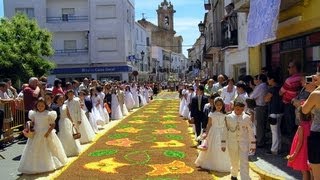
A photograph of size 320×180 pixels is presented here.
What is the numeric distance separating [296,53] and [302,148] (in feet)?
22.8

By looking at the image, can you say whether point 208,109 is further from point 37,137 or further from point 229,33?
point 229,33

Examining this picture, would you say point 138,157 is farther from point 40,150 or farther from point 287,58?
point 287,58

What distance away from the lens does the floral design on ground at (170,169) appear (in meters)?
10.3

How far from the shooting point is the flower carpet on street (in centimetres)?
1016

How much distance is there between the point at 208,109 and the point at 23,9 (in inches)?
1594

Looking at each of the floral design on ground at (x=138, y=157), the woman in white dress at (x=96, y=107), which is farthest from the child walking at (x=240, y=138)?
the woman in white dress at (x=96, y=107)

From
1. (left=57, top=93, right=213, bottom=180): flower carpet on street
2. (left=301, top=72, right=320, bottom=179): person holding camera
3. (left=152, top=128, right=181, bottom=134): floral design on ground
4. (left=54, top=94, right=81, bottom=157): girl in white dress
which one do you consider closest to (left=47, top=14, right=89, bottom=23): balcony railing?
(left=57, top=93, right=213, bottom=180): flower carpet on street

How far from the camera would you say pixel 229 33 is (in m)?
25.2

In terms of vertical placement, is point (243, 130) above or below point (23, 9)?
below

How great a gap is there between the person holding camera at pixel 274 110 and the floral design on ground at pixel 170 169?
89.2 inches

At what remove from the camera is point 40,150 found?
35.1ft

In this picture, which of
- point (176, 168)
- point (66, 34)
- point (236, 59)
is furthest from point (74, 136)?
point (66, 34)

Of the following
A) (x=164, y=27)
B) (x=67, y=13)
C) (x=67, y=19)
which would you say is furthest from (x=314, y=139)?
(x=164, y=27)

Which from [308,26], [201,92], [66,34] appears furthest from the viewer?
[66,34]
